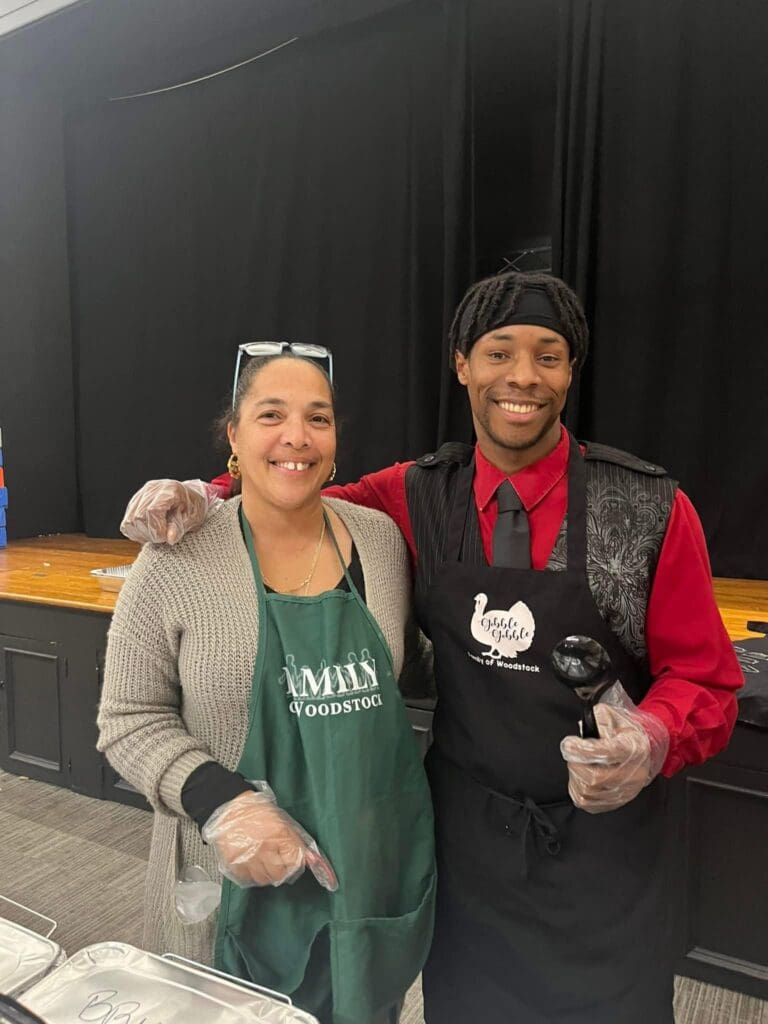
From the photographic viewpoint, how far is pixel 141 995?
70 cm

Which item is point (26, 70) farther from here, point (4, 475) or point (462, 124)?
point (462, 124)

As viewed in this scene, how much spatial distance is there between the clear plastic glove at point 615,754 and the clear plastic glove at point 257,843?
1.09 ft

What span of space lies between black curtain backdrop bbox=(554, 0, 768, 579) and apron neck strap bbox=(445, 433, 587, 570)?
1.90 meters

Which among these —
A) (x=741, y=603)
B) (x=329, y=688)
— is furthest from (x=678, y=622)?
(x=741, y=603)

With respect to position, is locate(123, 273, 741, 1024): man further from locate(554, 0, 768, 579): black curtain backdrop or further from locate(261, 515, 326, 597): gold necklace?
locate(554, 0, 768, 579): black curtain backdrop

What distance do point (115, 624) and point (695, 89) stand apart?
2.85 m

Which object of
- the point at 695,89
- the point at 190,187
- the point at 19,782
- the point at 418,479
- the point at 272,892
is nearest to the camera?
the point at 272,892

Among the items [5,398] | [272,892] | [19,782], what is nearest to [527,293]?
[272,892]

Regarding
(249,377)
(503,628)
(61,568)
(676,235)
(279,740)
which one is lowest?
(61,568)

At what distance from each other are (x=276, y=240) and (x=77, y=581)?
6.43 feet

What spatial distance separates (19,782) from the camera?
3.01m

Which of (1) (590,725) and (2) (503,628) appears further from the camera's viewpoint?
(2) (503,628)

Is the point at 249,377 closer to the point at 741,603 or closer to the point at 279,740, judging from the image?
the point at 279,740

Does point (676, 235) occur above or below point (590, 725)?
above
